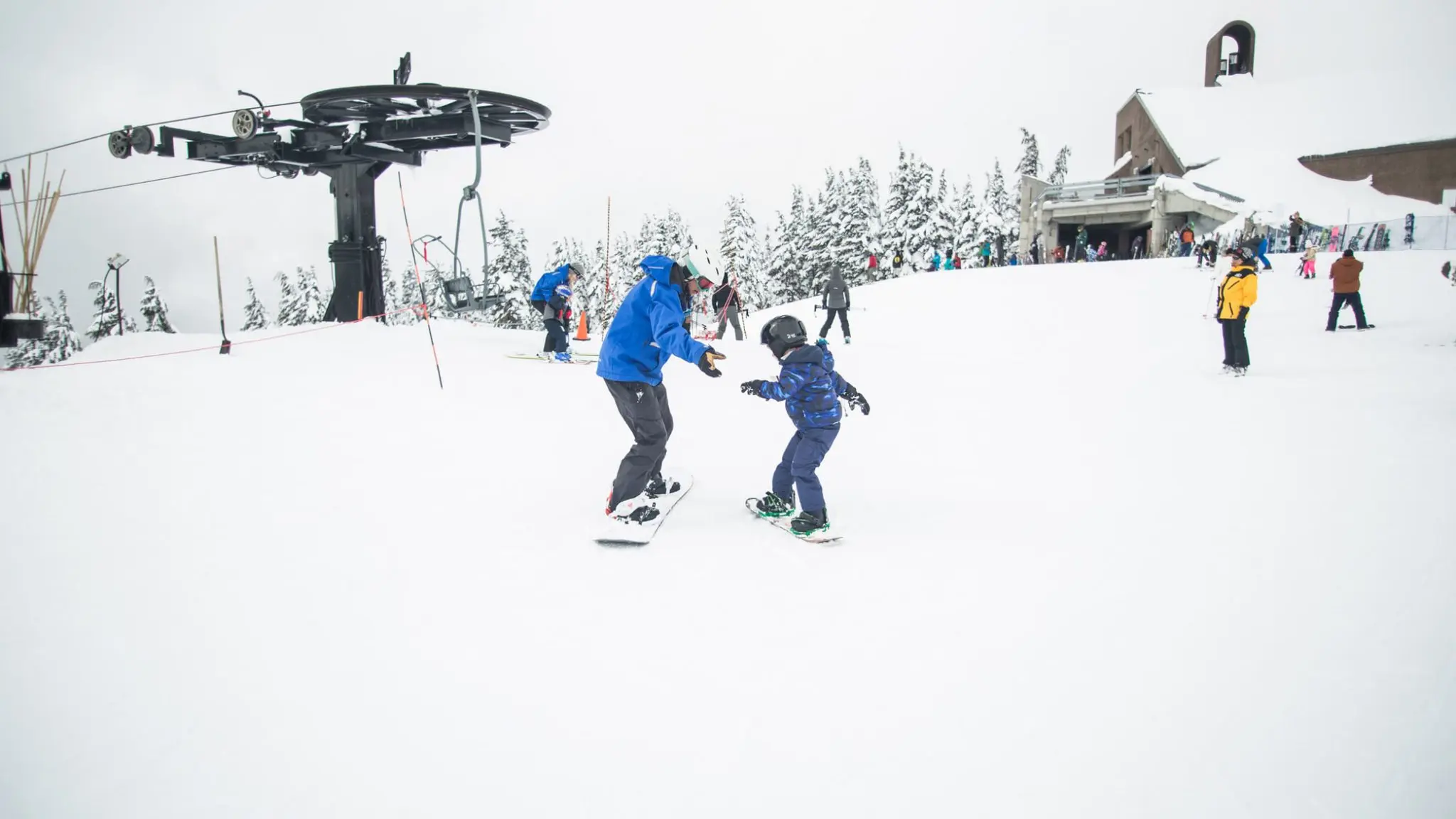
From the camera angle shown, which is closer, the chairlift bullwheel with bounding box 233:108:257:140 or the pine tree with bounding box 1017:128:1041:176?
the chairlift bullwheel with bounding box 233:108:257:140

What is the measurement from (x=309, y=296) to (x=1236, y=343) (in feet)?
216

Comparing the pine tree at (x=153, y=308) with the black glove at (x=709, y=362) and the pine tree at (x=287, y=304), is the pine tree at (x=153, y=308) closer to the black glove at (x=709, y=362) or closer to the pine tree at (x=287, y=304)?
the pine tree at (x=287, y=304)

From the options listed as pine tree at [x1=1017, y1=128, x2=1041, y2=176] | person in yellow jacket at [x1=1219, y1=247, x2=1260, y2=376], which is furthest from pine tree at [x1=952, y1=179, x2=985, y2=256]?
person in yellow jacket at [x1=1219, y1=247, x2=1260, y2=376]

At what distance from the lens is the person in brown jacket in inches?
504

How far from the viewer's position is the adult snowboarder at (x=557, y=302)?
11773mm

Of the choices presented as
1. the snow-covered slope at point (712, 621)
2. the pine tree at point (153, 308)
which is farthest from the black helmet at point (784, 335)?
the pine tree at point (153, 308)

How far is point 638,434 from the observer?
4957 mm

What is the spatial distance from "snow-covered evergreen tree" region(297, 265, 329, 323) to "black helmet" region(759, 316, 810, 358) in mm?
58415

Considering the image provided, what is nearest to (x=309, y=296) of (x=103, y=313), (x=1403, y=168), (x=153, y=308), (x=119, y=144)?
(x=153, y=308)

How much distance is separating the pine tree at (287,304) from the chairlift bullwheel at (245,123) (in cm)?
5028

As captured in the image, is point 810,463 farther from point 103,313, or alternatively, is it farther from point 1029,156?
point 1029,156

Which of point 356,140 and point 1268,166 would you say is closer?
point 356,140

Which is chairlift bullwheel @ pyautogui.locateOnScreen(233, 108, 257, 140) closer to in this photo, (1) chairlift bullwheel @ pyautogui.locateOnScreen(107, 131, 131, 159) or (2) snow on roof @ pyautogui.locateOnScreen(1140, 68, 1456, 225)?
(1) chairlift bullwheel @ pyautogui.locateOnScreen(107, 131, 131, 159)

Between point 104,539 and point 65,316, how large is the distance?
5792 centimetres
